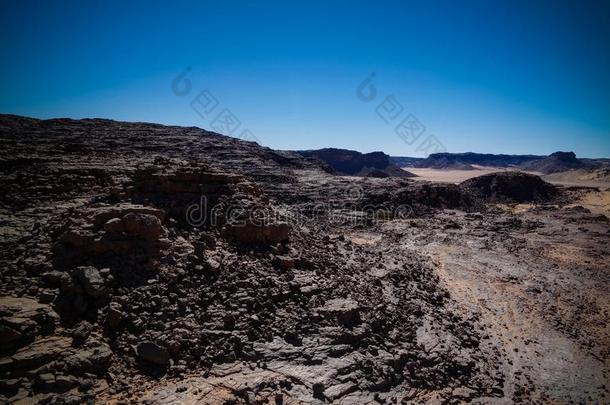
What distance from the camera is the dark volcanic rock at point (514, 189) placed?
110ft

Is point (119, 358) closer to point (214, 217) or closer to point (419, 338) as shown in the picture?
point (214, 217)

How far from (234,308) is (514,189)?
3612 cm

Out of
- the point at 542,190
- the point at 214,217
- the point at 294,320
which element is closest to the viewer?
the point at 294,320

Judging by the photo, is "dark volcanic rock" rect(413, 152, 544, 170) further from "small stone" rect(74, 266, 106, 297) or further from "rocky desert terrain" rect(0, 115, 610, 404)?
"small stone" rect(74, 266, 106, 297)

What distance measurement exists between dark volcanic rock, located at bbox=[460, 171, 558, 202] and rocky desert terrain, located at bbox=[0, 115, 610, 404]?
2195 cm

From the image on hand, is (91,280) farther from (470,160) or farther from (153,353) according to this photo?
(470,160)

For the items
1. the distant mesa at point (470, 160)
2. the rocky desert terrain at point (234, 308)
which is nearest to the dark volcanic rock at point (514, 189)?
the rocky desert terrain at point (234, 308)

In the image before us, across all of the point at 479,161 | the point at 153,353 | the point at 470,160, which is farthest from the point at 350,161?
the point at 479,161

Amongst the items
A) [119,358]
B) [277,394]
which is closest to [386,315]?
[277,394]

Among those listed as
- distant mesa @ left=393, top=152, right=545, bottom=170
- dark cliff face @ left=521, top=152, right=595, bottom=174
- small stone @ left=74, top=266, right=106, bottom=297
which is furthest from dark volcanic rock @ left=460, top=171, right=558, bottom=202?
distant mesa @ left=393, top=152, right=545, bottom=170

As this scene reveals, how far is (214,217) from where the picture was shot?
8969 millimetres

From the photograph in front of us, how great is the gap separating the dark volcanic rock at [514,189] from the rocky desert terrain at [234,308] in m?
22.0

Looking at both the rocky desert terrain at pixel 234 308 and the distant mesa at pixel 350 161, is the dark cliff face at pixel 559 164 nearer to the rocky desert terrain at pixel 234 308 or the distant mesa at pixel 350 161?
the distant mesa at pixel 350 161

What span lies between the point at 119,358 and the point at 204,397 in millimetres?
1521
